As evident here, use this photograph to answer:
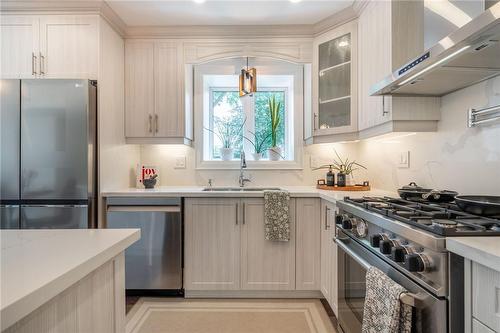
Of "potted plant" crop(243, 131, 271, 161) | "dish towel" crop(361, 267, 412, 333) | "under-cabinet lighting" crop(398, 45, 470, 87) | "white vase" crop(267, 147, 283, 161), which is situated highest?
"under-cabinet lighting" crop(398, 45, 470, 87)

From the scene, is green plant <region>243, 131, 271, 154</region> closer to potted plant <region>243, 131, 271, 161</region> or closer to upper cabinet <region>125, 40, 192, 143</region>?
potted plant <region>243, 131, 271, 161</region>

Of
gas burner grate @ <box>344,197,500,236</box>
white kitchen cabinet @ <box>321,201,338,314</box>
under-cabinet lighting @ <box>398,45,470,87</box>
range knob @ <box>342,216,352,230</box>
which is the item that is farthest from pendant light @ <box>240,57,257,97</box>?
gas burner grate @ <box>344,197,500,236</box>

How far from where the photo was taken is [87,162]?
2.19 metres

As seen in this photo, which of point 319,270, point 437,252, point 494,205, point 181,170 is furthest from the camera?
point 181,170

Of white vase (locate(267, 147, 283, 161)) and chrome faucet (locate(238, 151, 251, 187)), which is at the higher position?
white vase (locate(267, 147, 283, 161))

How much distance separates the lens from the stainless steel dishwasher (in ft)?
7.81

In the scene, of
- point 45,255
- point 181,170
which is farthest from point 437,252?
point 181,170

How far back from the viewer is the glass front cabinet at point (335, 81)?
7.84ft

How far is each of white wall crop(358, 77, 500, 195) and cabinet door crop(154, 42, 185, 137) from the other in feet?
6.29

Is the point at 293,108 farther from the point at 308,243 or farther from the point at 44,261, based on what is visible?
the point at 44,261

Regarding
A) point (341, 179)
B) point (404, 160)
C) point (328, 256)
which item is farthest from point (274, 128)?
point (328, 256)

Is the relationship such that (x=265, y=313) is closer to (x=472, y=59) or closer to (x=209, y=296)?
(x=209, y=296)

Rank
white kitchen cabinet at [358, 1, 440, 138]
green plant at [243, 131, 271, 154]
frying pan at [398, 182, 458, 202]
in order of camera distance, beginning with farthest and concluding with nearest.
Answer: green plant at [243, 131, 271, 154]
white kitchen cabinet at [358, 1, 440, 138]
frying pan at [398, 182, 458, 202]

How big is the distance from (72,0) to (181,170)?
1.67 m
